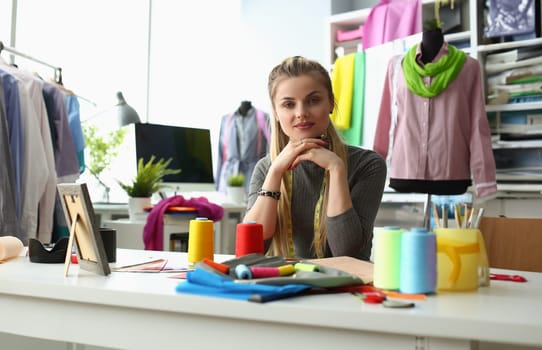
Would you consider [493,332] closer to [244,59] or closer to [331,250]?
[331,250]

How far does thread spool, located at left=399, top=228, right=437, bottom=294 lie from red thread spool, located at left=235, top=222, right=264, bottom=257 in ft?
1.44

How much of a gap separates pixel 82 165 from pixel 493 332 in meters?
3.04

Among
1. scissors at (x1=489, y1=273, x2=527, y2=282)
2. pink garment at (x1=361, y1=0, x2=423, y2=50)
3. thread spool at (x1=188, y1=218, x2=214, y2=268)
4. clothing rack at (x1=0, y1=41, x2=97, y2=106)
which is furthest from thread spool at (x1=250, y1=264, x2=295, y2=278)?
pink garment at (x1=361, y1=0, x2=423, y2=50)

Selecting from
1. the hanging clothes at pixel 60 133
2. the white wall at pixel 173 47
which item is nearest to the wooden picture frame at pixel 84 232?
the hanging clothes at pixel 60 133

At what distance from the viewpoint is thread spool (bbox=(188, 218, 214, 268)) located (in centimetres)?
131

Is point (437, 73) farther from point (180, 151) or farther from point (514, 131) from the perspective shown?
point (180, 151)

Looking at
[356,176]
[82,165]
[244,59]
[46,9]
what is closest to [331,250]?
[356,176]

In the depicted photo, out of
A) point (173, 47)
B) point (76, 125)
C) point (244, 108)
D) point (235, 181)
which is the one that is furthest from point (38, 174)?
point (173, 47)

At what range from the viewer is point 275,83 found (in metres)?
1.77

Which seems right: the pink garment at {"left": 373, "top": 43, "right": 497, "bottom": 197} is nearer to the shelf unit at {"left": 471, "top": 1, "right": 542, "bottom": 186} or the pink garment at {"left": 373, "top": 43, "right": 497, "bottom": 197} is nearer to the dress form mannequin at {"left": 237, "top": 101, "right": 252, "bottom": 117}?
the shelf unit at {"left": 471, "top": 1, "right": 542, "bottom": 186}

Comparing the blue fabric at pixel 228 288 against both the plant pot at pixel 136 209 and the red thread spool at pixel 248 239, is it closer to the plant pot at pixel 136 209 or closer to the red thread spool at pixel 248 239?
the red thread spool at pixel 248 239

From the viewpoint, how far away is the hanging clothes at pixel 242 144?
4852 millimetres

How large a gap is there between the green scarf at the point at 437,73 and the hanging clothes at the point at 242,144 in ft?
6.00

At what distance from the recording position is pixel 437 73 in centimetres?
317
